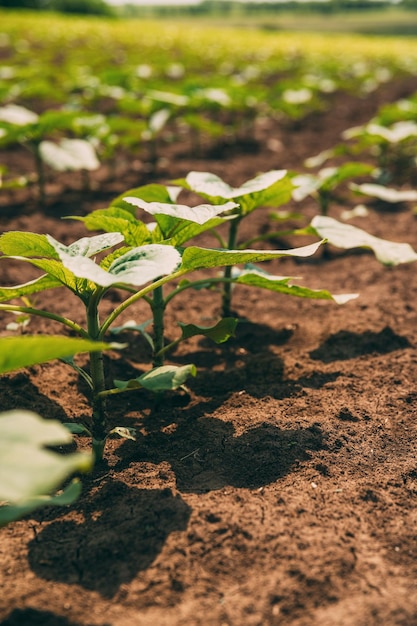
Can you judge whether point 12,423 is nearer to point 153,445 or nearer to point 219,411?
point 153,445

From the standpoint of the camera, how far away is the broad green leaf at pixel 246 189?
6.47ft

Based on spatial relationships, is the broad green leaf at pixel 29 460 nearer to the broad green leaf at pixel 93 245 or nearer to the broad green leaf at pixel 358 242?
the broad green leaf at pixel 93 245

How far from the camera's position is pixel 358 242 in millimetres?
2234

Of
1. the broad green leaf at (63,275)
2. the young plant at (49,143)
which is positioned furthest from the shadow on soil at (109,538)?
the young plant at (49,143)

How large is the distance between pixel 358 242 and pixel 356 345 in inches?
18.0

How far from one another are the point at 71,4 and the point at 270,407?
115ft

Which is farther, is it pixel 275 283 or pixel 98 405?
pixel 275 283

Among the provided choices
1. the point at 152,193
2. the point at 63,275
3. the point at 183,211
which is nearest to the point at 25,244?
the point at 63,275

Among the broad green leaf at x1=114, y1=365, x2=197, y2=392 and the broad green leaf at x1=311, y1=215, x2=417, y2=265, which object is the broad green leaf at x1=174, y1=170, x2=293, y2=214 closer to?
the broad green leaf at x1=311, y1=215, x2=417, y2=265

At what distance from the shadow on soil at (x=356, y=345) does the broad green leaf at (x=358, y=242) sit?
1.26ft

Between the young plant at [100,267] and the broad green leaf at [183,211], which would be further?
the broad green leaf at [183,211]

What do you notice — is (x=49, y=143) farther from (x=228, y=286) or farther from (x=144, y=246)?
(x=144, y=246)

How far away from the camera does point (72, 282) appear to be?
5.15ft

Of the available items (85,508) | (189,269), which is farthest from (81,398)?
(189,269)
